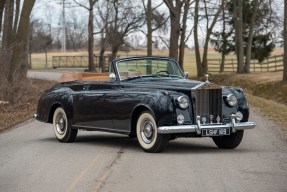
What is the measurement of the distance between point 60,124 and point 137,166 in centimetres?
433

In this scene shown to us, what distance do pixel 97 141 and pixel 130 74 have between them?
1.83 meters

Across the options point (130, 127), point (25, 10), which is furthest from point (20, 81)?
point (130, 127)

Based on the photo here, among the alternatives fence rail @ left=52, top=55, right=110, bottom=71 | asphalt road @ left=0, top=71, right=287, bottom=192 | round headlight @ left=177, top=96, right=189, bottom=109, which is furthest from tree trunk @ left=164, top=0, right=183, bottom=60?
fence rail @ left=52, top=55, right=110, bottom=71

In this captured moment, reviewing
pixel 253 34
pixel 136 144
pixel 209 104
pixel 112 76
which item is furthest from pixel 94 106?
pixel 253 34

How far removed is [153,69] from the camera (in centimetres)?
1300

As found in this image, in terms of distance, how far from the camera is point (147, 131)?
37.8 feet

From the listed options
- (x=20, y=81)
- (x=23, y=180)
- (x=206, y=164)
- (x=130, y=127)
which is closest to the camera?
(x=23, y=180)

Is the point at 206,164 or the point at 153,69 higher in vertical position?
the point at 153,69

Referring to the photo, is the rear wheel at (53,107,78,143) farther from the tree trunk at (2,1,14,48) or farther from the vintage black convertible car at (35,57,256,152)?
the tree trunk at (2,1,14,48)

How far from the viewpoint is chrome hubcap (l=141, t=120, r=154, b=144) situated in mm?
11406

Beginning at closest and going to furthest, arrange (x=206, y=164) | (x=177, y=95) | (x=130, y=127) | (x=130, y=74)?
(x=206, y=164)
(x=177, y=95)
(x=130, y=127)
(x=130, y=74)

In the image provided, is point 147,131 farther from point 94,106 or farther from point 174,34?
point 174,34

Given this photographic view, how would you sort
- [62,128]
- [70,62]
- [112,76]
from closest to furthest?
[112,76] < [62,128] < [70,62]

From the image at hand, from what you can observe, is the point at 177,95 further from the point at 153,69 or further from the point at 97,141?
the point at 97,141
